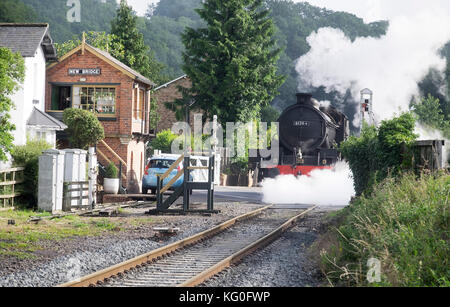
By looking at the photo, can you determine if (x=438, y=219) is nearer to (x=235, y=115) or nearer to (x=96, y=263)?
(x=96, y=263)

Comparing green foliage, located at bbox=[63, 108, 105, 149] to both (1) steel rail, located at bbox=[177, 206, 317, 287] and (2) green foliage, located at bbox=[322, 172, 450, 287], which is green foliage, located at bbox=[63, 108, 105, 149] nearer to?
(1) steel rail, located at bbox=[177, 206, 317, 287]

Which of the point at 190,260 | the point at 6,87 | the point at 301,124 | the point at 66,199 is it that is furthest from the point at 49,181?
the point at 301,124

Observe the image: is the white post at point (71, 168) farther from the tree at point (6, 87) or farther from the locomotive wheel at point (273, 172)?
the locomotive wheel at point (273, 172)

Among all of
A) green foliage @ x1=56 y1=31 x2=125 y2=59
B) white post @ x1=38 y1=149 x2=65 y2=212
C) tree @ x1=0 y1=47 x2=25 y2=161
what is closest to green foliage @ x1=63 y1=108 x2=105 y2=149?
tree @ x1=0 y1=47 x2=25 y2=161

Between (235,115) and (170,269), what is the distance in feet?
102

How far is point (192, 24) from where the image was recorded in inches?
4190

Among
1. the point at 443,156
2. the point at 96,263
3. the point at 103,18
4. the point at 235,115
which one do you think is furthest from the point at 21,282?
the point at 103,18

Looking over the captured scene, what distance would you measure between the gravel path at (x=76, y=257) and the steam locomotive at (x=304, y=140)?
1216 cm

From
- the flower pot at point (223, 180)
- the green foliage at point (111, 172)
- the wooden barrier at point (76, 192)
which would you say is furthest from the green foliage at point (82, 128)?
the flower pot at point (223, 180)

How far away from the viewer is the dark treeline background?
51.4 m

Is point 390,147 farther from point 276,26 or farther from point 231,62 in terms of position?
point 276,26

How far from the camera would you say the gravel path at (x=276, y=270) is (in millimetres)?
8273

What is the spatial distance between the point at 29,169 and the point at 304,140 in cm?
1326

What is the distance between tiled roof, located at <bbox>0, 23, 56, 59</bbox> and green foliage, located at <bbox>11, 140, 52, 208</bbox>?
7.19 meters
